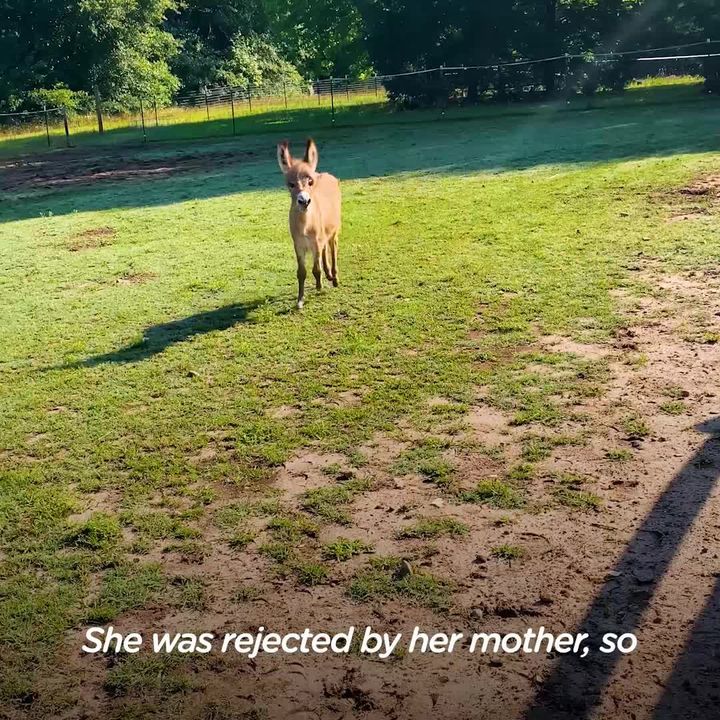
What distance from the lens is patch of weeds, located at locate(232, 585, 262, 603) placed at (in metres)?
4.14

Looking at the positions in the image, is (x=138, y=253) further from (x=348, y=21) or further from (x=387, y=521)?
(x=348, y=21)

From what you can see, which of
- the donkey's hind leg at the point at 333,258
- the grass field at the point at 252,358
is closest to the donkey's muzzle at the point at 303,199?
the grass field at the point at 252,358

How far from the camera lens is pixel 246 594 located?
4168mm

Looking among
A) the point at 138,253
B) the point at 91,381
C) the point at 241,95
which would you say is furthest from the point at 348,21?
the point at 91,381

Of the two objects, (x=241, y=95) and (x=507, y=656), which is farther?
(x=241, y=95)

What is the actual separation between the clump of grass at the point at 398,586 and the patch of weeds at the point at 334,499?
53 cm

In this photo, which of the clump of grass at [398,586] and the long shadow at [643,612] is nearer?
the long shadow at [643,612]

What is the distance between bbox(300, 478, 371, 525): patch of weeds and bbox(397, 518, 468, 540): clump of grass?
1.20 ft

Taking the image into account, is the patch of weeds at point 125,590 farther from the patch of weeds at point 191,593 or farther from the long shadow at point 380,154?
the long shadow at point 380,154

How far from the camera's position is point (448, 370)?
6.79m

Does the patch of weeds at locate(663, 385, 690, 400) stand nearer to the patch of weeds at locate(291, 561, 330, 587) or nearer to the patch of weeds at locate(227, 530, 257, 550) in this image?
the patch of weeds at locate(291, 561, 330, 587)

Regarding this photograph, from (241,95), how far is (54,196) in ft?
94.0

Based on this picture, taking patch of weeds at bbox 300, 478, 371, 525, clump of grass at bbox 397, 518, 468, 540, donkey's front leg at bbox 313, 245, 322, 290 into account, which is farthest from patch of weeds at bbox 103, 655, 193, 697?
donkey's front leg at bbox 313, 245, 322, 290

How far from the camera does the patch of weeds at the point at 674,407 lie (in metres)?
5.75
